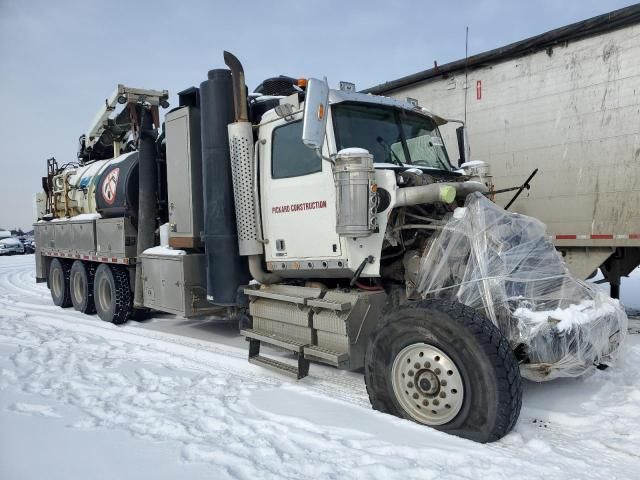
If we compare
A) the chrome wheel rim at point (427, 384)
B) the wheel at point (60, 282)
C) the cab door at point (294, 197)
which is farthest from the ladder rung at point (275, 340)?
the wheel at point (60, 282)

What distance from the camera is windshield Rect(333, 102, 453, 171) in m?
4.31

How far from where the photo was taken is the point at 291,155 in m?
4.63

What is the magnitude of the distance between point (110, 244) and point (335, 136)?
16.1ft

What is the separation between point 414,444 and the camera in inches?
119

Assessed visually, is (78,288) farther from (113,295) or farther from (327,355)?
(327,355)

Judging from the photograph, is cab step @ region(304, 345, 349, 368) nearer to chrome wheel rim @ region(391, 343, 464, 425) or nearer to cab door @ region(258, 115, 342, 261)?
chrome wheel rim @ region(391, 343, 464, 425)

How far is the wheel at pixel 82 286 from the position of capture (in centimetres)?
840

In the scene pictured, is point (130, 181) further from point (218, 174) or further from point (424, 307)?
point (424, 307)

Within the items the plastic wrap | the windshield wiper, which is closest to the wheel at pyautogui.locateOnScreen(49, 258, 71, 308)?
the windshield wiper

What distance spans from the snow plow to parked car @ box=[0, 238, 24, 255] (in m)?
26.6

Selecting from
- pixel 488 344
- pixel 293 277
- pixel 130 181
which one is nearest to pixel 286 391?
pixel 293 277

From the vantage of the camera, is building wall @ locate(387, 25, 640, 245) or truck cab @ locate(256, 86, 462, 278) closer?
truck cab @ locate(256, 86, 462, 278)

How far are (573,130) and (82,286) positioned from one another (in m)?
8.40

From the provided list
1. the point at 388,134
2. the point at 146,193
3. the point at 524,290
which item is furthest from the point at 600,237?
the point at 146,193
